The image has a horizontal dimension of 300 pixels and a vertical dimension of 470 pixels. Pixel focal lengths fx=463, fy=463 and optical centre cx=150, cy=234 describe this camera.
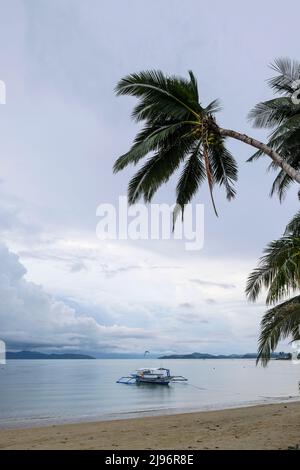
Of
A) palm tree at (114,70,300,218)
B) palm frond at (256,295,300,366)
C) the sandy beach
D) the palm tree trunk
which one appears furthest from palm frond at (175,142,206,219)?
the sandy beach

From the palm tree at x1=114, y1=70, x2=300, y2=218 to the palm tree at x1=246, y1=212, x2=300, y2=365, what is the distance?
1.73 meters

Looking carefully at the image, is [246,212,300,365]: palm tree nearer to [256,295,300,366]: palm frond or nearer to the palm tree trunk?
[256,295,300,366]: palm frond

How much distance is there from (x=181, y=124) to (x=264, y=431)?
971 cm

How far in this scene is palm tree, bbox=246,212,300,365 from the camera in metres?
9.72

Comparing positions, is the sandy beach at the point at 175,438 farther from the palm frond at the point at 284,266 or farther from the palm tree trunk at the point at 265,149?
the palm tree trunk at the point at 265,149

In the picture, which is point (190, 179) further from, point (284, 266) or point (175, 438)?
point (175, 438)

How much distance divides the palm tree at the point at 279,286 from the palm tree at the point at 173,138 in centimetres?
173

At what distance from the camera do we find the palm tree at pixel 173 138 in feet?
34.8

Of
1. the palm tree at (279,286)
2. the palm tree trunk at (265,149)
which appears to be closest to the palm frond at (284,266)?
the palm tree at (279,286)
